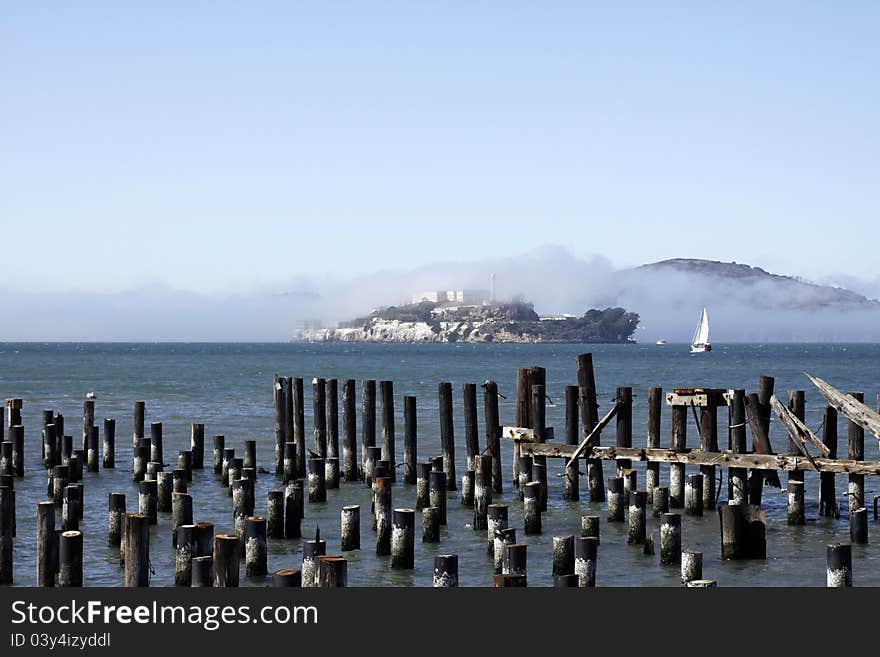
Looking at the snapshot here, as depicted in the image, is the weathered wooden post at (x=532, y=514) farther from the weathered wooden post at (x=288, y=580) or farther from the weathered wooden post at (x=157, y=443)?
the weathered wooden post at (x=157, y=443)

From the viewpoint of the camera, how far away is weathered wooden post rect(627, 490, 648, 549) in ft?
56.2

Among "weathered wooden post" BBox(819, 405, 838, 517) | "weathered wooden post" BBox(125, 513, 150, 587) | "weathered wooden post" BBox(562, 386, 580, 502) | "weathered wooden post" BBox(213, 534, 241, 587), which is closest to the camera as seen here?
"weathered wooden post" BBox(213, 534, 241, 587)

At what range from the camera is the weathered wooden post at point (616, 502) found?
19.4 metres

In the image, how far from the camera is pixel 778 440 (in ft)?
121

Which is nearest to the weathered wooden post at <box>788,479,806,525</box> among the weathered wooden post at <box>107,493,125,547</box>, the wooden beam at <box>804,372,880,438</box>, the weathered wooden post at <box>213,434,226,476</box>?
the wooden beam at <box>804,372,880,438</box>

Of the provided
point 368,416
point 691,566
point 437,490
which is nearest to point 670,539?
point 691,566

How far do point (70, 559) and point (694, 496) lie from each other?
36.0ft

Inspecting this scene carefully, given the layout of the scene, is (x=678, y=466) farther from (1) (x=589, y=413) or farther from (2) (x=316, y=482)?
(2) (x=316, y=482)

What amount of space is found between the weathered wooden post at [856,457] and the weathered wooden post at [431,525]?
7291 mm

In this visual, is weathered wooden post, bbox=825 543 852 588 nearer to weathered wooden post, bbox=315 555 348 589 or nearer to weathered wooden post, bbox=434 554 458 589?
weathered wooden post, bbox=434 554 458 589

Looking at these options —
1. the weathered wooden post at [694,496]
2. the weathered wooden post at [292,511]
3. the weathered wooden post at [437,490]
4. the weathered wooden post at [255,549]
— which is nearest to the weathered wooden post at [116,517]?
the weathered wooden post at [292,511]

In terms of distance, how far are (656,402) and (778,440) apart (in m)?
16.0

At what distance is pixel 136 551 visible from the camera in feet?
42.0

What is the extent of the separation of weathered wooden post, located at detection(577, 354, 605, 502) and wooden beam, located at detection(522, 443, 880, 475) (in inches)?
13.5
